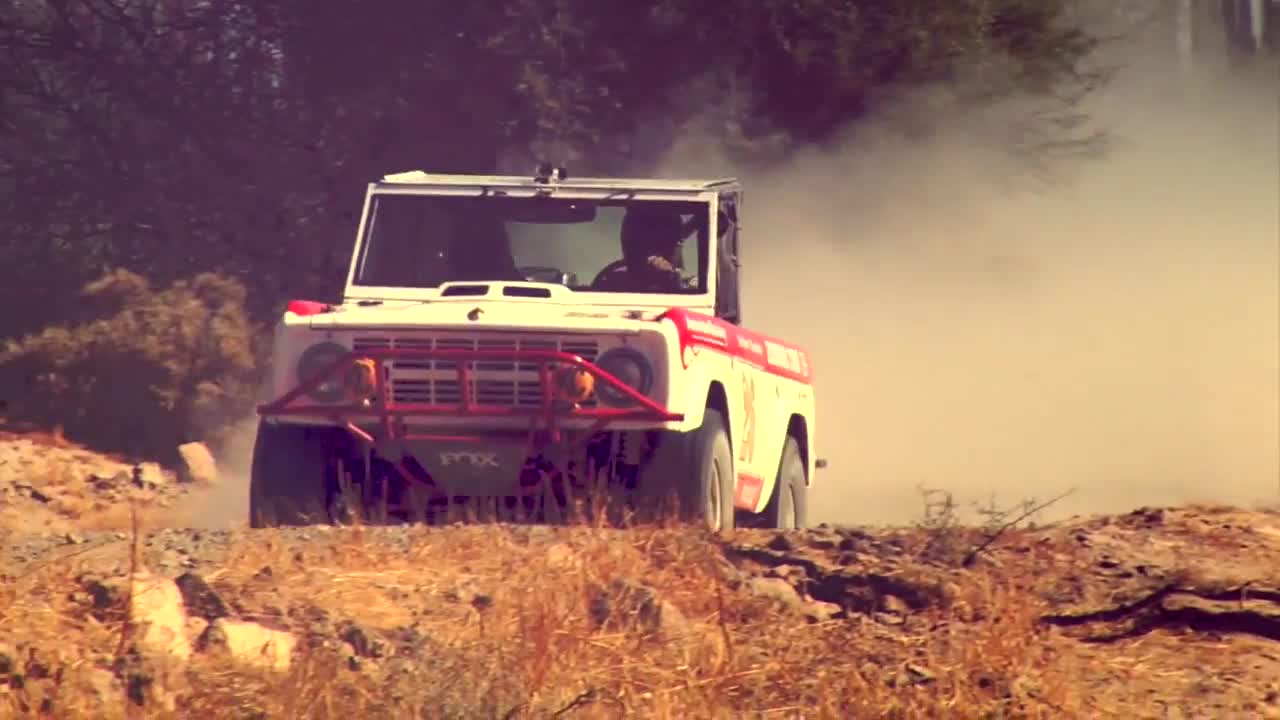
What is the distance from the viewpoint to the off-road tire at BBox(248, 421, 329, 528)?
1153 centimetres

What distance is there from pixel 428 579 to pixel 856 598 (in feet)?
5.65

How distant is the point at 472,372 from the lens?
11.3 metres

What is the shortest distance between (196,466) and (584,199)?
9.14 metres

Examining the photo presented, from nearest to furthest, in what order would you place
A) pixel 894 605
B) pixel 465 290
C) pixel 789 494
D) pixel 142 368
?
pixel 894 605 < pixel 465 290 < pixel 789 494 < pixel 142 368

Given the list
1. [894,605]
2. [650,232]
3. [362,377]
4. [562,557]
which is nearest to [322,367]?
[362,377]

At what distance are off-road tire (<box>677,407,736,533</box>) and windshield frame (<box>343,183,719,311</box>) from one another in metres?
1.08

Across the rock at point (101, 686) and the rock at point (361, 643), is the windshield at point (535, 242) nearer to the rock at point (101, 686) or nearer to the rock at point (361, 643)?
the rock at point (361, 643)

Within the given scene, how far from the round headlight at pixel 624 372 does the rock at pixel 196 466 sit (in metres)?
10.8

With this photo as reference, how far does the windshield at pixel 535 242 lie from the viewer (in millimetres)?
12938

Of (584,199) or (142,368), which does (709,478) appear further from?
(142,368)

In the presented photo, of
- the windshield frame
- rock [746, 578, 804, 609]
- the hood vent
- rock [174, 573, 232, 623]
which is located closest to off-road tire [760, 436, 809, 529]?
the windshield frame

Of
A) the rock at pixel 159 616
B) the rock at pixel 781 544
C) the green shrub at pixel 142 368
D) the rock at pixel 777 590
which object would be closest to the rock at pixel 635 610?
the rock at pixel 777 590

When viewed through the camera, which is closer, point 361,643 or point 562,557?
point 361,643

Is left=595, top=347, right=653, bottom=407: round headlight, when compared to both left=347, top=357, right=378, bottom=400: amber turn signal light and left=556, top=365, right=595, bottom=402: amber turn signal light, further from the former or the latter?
left=347, top=357, right=378, bottom=400: amber turn signal light
